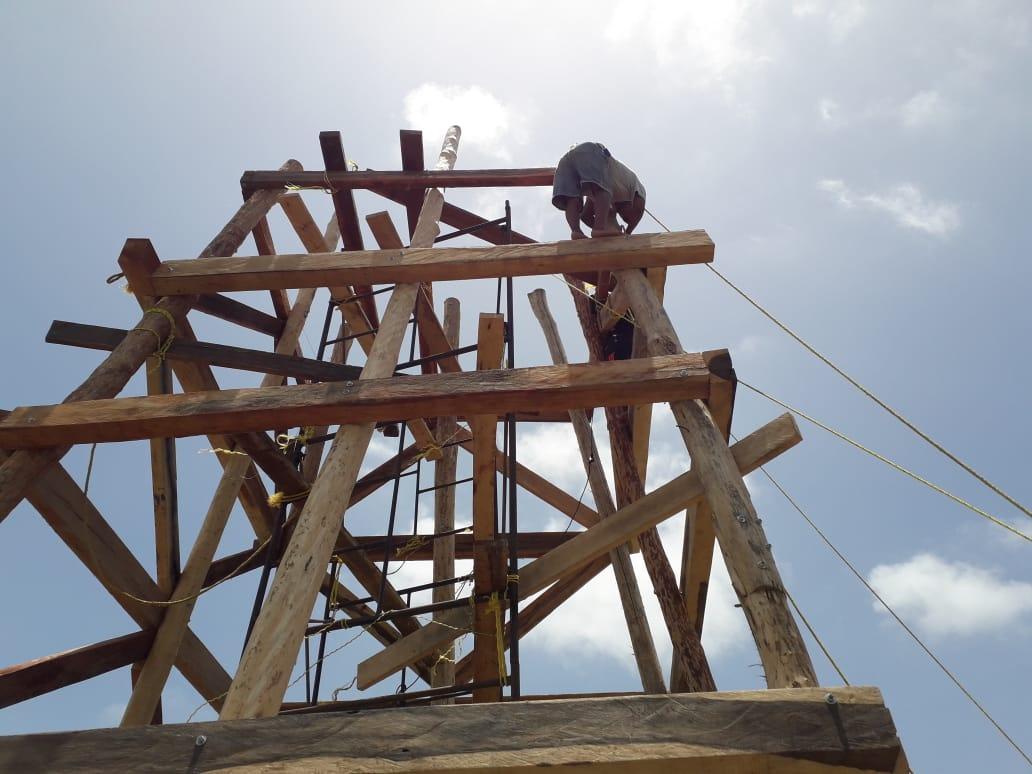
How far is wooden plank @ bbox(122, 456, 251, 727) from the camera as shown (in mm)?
3328

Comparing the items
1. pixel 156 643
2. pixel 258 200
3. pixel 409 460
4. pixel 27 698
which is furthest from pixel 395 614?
pixel 258 200

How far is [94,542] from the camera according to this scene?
10.1ft

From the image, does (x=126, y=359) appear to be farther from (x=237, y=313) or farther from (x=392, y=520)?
(x=392, y=520)

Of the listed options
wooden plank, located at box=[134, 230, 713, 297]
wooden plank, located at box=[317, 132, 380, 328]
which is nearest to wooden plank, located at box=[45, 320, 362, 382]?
wooden plank, located at box=[134, 230, 713, 297]

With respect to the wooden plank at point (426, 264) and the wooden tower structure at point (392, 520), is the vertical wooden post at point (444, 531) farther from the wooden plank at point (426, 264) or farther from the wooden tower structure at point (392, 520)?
the wooden plank at point (426, 264)

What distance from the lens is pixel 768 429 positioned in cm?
283

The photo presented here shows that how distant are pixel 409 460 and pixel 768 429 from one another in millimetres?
3358

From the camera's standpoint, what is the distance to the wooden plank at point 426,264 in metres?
3.52

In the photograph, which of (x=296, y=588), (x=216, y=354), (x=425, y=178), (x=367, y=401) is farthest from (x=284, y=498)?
(x=425, y=178)

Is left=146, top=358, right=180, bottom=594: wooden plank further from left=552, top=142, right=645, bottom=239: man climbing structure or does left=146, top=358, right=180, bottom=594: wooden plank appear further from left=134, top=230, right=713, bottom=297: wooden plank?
left=552, top=142, right=645, bottom=239: man climbing structure

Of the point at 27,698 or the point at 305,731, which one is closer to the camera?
the point at 305,731

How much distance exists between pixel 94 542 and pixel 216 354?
106 centimetres

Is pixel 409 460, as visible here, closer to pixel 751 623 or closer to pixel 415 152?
pixel 415 152

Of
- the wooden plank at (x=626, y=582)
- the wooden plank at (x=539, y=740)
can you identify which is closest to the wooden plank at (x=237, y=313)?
the wooden plank at (x=626, y=582)
